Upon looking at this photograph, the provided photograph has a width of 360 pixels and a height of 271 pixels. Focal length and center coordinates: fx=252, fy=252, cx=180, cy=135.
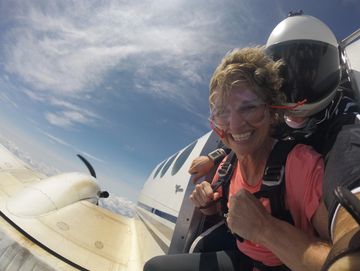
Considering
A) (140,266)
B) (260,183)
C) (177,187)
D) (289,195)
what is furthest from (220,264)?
(177,187)

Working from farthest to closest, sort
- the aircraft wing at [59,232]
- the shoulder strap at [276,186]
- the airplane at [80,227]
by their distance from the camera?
the aircraft wing at [59,232] < the airplane at [80,227] < the shoulder strap at [276,186]

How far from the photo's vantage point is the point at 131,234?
17.6 ft

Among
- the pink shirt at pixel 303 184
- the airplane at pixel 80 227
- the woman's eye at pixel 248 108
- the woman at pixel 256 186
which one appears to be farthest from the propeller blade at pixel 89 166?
the pink shirt at pixel 303 184

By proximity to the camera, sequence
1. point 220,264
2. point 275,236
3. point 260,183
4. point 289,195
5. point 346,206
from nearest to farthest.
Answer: point 346,206 < point 275,236 < point 289,195 < point 260,183 < point 220,264

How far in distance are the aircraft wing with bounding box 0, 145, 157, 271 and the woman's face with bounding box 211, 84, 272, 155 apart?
97.3 inches

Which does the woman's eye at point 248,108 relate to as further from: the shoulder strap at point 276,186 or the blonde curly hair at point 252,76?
the shoulder strap at point 276,186

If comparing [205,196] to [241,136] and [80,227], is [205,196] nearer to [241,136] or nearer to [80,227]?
[241,136]

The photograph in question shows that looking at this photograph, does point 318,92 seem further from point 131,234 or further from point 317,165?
point 131,234

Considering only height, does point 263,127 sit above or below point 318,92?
below

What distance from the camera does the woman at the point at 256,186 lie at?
1077 mm

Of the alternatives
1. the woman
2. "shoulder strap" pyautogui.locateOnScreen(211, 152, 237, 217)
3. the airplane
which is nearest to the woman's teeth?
the woman

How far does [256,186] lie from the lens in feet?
5.01

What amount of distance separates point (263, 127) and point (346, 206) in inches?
41.1

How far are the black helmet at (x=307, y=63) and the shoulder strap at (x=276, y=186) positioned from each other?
60 cm
